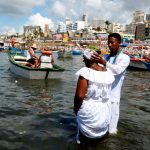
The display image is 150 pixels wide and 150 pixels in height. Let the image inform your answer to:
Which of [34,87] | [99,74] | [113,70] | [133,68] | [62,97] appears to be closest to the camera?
[99,74]

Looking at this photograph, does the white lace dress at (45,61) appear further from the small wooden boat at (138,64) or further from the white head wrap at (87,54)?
the small wooden boat at (138,64)

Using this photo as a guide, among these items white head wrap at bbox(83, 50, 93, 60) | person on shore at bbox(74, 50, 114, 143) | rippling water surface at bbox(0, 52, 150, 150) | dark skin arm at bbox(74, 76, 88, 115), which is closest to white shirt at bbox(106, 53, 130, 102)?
person on shore at bbox(74, 50, 114, 143)

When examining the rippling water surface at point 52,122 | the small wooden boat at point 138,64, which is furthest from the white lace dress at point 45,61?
A: the small wooden boat at point 138,64

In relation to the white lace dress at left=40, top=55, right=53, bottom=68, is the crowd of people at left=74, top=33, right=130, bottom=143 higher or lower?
higher

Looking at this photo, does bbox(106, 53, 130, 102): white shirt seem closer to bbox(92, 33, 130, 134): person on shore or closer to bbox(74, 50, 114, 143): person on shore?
bbox(92, 33, 130, 134): person on shore

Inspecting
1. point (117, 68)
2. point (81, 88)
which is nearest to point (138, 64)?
point (117, 68)

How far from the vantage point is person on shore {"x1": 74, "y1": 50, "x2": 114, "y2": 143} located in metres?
6.30

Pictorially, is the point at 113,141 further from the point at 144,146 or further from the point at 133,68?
the point at 133,68

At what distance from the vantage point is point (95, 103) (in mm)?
6504

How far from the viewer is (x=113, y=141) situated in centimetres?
777

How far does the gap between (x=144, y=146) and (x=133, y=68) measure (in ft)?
88.0

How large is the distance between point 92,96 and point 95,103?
167 millimetres

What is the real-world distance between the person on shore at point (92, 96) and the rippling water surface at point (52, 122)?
742 millimetres

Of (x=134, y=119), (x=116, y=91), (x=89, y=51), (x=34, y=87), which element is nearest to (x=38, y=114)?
(x=134, y=119)
